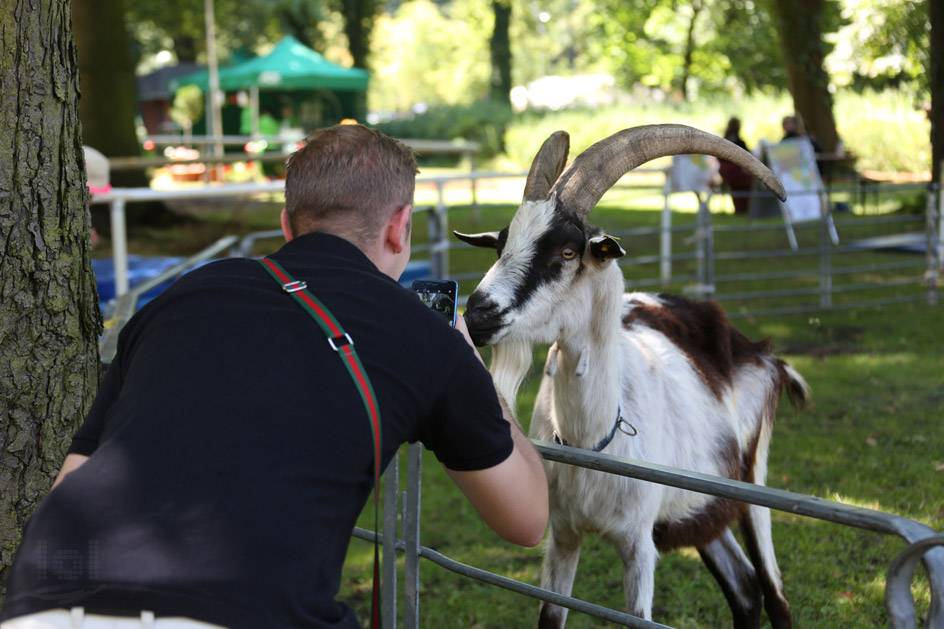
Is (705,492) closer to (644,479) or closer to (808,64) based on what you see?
(644,479)

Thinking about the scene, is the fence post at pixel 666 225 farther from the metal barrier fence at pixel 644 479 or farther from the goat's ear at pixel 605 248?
the metal barrier fence at pixel 644 479

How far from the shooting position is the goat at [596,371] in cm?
322

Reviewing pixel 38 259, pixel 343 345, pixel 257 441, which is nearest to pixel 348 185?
pixel 343 345

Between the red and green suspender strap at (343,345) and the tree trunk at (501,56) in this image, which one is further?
the tree trunk at (501,56)

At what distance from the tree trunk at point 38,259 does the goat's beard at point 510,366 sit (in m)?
1.39

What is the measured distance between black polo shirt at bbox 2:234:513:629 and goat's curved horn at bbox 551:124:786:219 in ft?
5.58

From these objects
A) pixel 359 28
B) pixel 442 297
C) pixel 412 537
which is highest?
pixel 359 28

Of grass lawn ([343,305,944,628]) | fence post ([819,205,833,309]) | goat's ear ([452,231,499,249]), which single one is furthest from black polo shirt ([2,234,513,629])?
fence post ([819,205,833,309])

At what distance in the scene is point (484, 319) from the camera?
3.10 meters

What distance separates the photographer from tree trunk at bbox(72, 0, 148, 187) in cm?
1309

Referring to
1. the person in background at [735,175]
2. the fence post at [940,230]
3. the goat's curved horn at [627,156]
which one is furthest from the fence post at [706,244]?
the person in background at [735,175]

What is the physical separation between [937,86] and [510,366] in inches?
529

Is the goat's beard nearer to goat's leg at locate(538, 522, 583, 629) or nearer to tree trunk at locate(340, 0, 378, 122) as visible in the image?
goat's leg at locate(538, 522, 583, 629)

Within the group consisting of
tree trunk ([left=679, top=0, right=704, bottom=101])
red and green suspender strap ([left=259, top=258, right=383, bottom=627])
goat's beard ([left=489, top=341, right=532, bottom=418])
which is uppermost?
tree trunk ([left=679, top=0, right=704, bottom=101])
